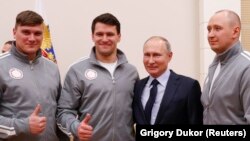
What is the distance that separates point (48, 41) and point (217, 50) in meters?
2.23

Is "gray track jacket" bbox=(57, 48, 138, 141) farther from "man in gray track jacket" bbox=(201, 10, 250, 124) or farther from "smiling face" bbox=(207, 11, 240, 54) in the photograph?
"smiling face" bbox=(207, 11, 240, 54)

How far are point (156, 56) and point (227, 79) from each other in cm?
52

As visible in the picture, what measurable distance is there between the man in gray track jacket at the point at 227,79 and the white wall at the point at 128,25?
6.95ft

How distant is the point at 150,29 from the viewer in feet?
14.1

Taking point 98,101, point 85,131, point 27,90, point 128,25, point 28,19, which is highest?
point 28,19

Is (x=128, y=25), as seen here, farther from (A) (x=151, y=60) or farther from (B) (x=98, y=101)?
(B) (x=98, y=101)

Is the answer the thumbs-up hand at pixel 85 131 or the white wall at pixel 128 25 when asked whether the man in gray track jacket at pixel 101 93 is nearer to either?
the thumbs-up hand at pixel 85 131

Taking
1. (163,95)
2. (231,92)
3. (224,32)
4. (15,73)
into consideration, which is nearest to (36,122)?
(15,73)

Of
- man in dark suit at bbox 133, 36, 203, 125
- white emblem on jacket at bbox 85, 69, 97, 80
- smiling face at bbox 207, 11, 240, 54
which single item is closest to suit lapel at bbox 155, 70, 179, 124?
man in dark suit at bbox 133, 36, 203, 125

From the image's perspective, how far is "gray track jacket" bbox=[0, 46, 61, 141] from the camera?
208cm

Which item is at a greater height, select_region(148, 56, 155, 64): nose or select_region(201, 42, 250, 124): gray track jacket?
select_region(148, 56, 155, 64): nose

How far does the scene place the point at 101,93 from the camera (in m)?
2.28

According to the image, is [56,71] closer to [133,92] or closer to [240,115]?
[133,92]

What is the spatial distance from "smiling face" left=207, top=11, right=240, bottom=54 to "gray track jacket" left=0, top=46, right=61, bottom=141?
43.1 inches
